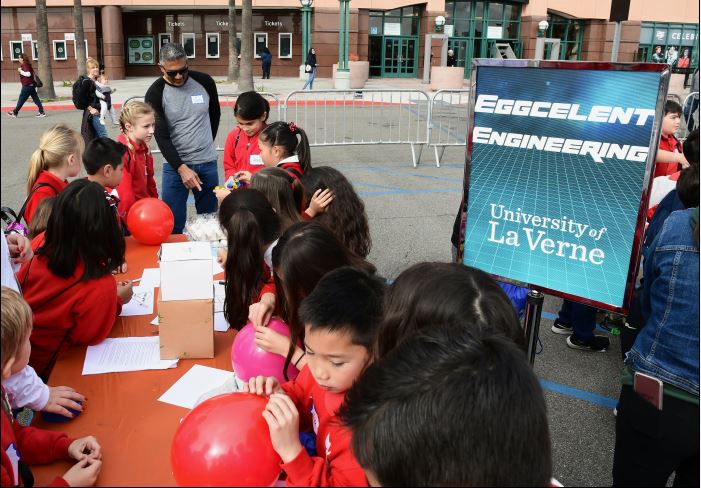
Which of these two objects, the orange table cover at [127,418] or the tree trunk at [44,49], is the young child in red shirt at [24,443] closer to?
the orange table cover at [127,418]

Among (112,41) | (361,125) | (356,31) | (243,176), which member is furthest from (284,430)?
(112,41)

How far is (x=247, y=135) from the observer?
16.2ft

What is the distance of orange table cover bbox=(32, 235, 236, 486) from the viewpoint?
5.87 feet

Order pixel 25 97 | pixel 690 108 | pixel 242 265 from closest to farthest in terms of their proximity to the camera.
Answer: pixel 242 265
pixel 690 108
pixel 25 97

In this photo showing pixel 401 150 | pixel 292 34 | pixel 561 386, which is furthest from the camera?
pixel 292 34

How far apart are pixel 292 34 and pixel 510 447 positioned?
32529 mm

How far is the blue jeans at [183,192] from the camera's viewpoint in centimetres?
517

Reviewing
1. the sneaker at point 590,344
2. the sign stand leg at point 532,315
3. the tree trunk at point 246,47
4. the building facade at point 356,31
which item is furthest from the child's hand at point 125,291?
the building facade at point 356,31

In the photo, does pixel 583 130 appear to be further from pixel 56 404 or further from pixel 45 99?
pixel 45 99

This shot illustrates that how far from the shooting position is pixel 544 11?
32812 millimetres

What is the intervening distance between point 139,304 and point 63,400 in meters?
1.00

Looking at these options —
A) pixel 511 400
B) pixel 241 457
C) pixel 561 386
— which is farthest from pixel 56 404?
pixel 561 386

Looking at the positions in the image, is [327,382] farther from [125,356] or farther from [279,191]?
[279,191]

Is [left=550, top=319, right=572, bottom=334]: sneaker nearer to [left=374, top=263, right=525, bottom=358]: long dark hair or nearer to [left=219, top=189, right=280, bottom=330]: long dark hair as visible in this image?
[left=219, top=189, right=280, bottom=330]: long dark hair
